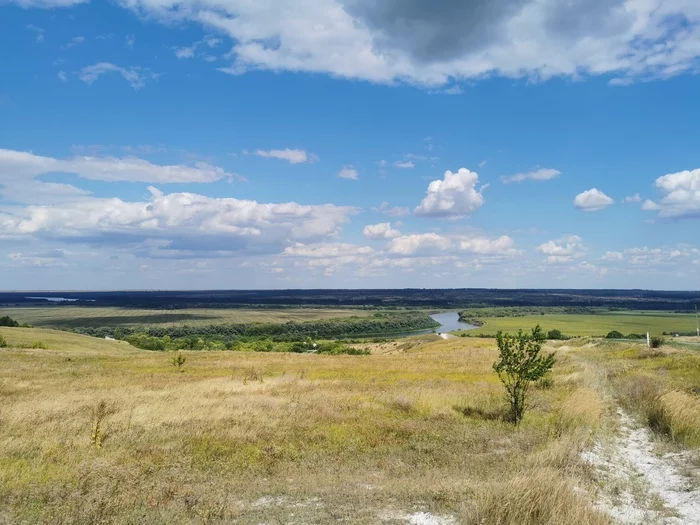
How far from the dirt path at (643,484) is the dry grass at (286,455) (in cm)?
56

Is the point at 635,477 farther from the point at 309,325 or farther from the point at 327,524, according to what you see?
the point at 309,325

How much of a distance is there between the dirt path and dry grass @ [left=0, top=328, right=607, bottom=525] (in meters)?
0.56

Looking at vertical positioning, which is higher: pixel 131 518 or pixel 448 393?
pixel 131 518

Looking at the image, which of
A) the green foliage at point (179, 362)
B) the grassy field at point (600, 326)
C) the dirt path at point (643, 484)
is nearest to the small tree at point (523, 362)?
the dirt path at point (643, 484)

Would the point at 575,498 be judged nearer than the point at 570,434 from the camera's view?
Yes

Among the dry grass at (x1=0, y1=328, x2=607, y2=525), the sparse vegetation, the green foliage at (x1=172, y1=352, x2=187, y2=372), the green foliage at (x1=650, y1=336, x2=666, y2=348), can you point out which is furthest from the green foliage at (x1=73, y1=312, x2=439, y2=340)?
the dry grass at (x1=0, y1=328, x2=607, y2=525)

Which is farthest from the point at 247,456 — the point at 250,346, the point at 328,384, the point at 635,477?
the point at 250,346

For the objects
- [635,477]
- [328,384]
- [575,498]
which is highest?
[575,498]

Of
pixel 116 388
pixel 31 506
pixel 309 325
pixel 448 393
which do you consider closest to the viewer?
pixel 31 506

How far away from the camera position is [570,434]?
13.7 metres

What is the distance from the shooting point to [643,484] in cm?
987

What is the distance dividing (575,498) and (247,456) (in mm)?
8026

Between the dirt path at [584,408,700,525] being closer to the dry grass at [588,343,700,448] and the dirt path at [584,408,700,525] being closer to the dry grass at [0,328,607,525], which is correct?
the dry grass at [0,328,607,525]

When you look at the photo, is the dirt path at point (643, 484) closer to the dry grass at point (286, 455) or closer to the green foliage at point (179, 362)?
the dry grass at point (286, 455)
